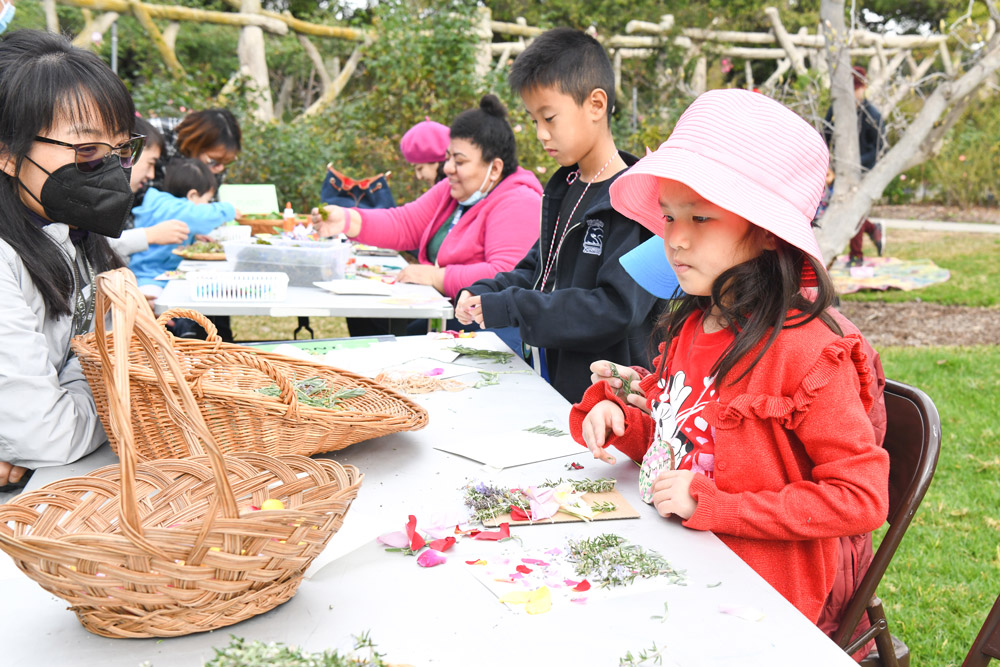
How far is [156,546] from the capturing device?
1020mm

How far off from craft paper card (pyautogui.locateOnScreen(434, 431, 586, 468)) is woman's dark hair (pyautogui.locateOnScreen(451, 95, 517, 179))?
2.64 meters

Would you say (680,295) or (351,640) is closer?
(351,640)

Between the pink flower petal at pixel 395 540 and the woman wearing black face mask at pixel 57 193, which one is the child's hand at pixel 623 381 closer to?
the pink flower petal at pixel 395 540

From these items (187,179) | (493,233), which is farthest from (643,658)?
(187,179)

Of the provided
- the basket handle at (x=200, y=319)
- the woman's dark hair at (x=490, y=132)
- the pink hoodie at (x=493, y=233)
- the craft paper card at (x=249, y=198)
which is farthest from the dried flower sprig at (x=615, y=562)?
the craft paper card at (x=249, y=198)

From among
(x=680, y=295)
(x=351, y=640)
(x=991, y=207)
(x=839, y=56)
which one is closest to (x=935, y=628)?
(x=680, y=295)

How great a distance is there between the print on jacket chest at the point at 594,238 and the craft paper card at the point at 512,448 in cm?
78

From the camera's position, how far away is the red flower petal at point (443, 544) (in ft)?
4.54

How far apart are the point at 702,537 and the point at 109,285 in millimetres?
1006

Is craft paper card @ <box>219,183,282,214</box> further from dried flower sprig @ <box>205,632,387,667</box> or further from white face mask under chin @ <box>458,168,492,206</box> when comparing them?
dried flower sprig @ <box>205,632,387,667</box>

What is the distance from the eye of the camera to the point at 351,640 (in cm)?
113

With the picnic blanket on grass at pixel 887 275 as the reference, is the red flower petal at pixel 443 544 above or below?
above

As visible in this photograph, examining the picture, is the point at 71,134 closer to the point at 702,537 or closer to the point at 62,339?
the point at 62,339

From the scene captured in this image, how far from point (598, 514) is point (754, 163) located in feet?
2.25
